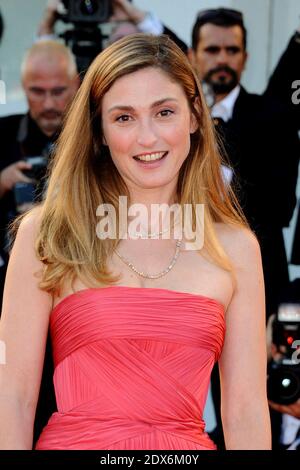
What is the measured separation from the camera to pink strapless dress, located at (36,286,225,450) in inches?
81.4

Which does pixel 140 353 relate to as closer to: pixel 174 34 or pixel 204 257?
pixel 204 257

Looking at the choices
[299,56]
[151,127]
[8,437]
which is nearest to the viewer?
[8,437]

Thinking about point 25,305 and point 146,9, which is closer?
point 25,305

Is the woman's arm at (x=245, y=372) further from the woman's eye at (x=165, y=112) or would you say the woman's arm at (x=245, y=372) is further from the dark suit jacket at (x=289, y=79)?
the dark suit jacket at (x=289, y=79)

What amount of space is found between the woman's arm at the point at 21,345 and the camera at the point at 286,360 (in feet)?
5.10

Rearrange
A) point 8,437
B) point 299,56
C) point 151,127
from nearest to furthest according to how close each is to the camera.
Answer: point 8,437 < point 151,127 < point 299,56

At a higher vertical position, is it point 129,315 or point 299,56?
point 299,56

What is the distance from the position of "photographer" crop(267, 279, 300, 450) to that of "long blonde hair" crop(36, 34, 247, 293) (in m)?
1.21

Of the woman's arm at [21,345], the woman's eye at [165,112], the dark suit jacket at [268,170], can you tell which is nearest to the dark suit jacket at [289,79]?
the dark suit jacket at [268,170]

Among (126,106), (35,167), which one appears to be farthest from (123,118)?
(35,167)

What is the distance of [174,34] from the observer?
420 centimetres
